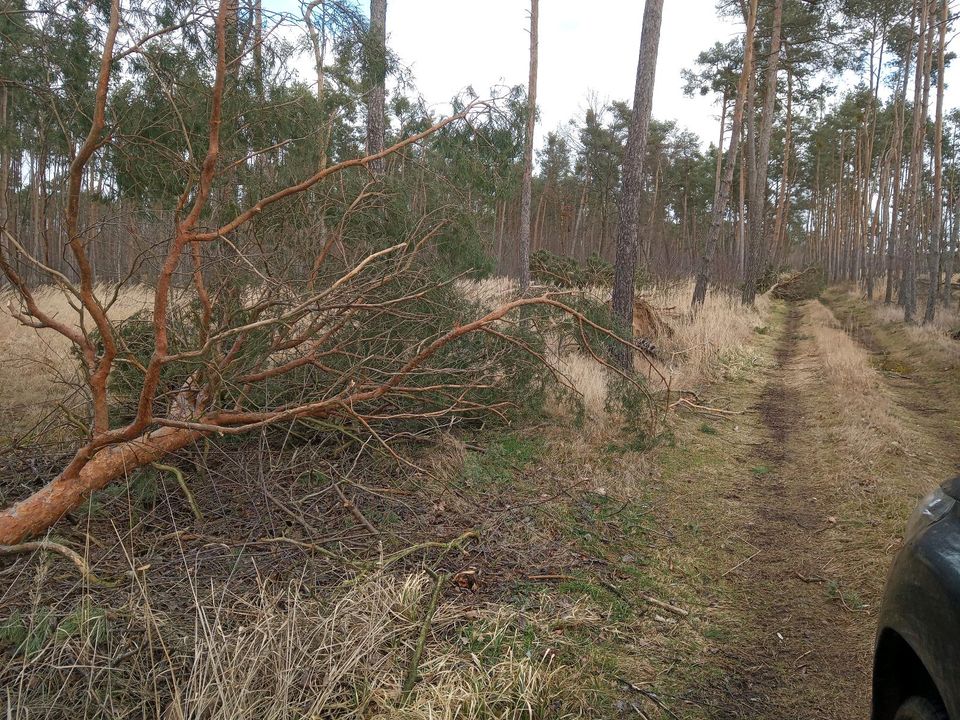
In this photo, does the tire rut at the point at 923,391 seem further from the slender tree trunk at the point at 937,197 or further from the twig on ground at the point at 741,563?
the twig on ground at the point at 741,563

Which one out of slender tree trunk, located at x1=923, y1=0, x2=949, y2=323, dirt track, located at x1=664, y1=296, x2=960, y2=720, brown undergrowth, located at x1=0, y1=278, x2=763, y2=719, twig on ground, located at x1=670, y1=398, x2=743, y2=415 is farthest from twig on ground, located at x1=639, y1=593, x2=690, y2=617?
slender tree trunk, located at x1=923, y1=0, x2=949, y2=323

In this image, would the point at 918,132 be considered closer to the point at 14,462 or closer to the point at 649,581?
the point at 649,581

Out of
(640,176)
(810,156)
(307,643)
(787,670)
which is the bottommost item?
(787,670)

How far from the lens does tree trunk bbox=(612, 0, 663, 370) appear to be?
8.63 metres

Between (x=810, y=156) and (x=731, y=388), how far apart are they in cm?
3436

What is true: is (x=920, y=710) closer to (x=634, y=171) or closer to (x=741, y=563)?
(x=741, y=563)

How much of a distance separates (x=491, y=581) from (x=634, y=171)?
6.66 metres

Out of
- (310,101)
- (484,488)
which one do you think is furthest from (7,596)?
(310,101)

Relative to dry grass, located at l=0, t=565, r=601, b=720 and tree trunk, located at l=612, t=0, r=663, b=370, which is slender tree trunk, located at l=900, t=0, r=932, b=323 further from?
dry grass, located at l=0, t=565, r=601, b=720

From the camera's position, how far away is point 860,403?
762 cm

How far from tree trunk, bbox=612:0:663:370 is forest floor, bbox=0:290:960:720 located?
9.25ft

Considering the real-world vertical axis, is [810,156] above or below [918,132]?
above

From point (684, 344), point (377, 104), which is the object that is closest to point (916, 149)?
point (684, 344)

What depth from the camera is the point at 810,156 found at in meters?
37.6
